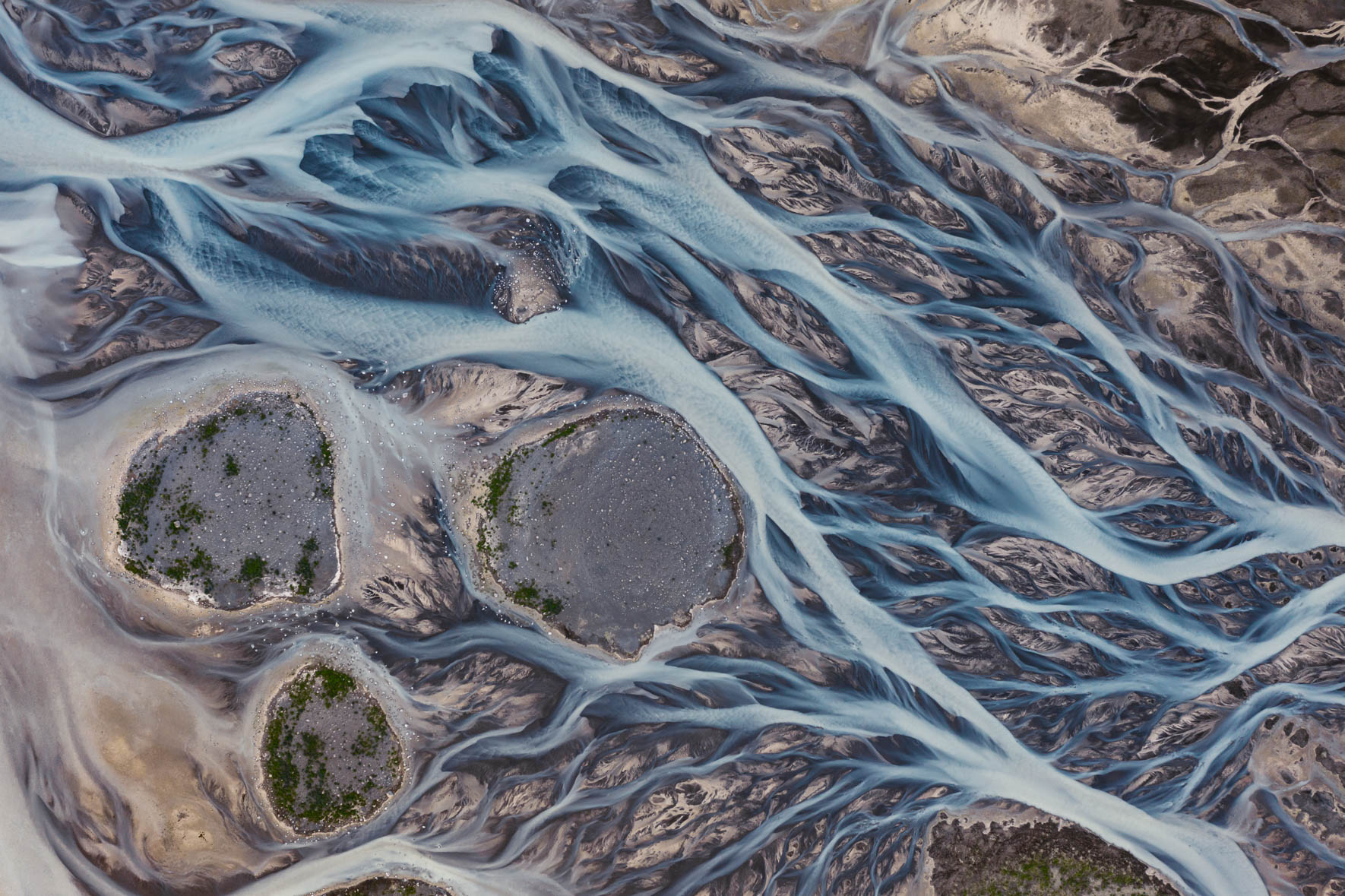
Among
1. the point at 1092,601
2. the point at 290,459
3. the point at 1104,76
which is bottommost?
the point at 1092,601

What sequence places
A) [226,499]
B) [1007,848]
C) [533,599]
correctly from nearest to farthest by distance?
[226,499]
[533,599]
[1007,848]

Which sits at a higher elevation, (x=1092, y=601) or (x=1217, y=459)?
(x=1217, y=459)

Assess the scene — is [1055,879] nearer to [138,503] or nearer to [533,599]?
[533,599]

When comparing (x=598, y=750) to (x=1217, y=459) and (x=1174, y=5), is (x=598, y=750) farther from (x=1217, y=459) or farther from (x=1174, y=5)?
(x=1174, y=5)

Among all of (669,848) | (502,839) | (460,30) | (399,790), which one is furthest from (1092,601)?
(460,30)

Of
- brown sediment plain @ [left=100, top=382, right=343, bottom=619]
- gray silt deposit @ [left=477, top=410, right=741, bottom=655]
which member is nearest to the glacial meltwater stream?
brown sediment plain @ [left=100, top=382, right=343, bottom=619]

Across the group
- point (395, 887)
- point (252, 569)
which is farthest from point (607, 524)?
point (395, 887)

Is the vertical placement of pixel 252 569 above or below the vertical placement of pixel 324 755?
above
